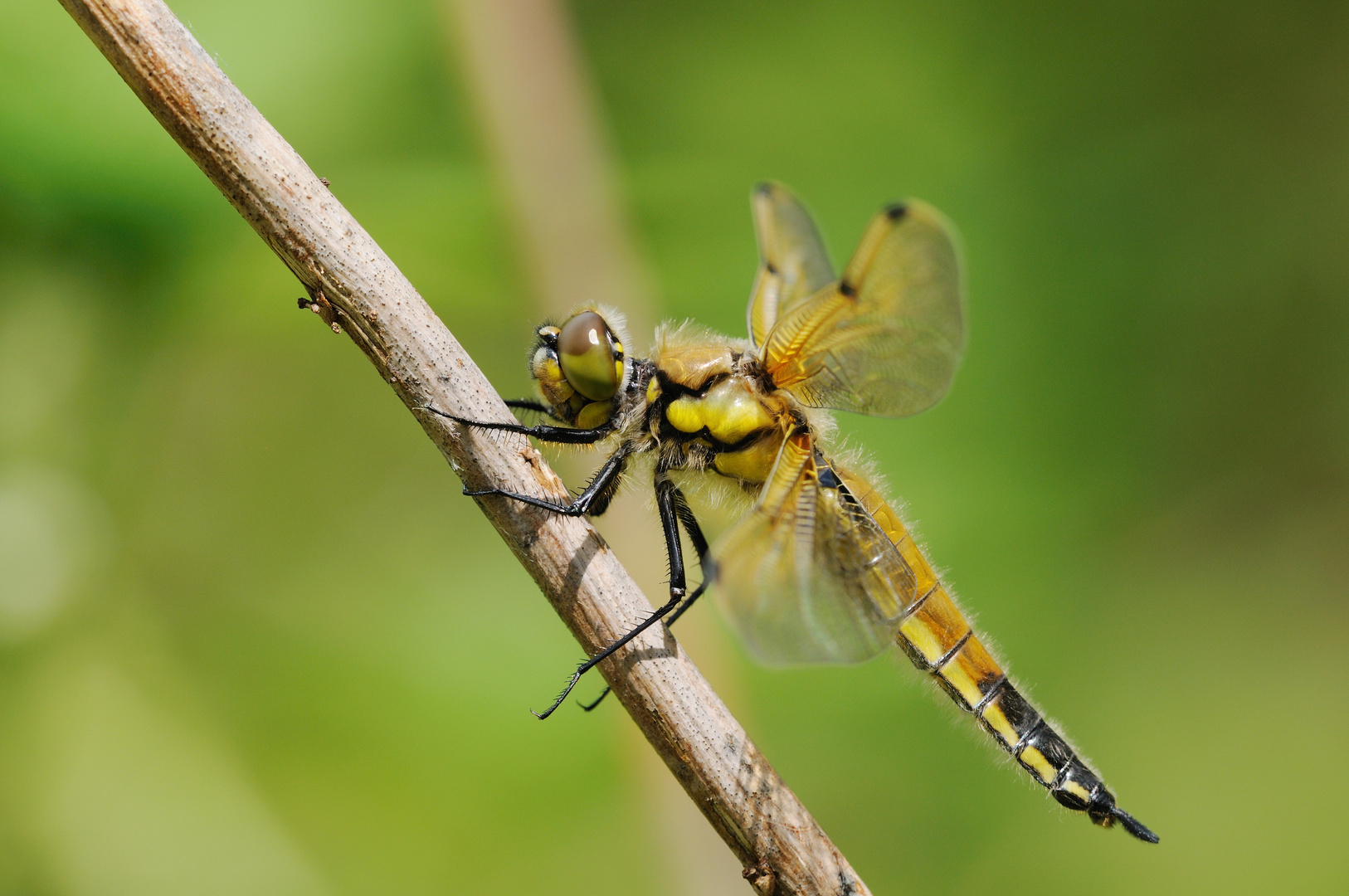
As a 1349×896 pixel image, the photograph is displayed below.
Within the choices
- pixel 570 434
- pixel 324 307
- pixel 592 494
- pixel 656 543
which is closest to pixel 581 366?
pixel 570 434

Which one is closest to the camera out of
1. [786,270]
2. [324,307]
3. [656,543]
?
[324,307]

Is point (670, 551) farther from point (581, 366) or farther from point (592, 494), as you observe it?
point (581, 366)

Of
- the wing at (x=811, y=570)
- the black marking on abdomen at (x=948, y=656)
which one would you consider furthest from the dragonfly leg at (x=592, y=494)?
the black marking on abdomen at (x=948, y=656)

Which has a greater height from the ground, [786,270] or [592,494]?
[786,270]

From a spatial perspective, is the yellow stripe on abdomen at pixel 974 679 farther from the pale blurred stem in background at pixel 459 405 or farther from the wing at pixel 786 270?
the pale blurred stem in background at pixel 459 405

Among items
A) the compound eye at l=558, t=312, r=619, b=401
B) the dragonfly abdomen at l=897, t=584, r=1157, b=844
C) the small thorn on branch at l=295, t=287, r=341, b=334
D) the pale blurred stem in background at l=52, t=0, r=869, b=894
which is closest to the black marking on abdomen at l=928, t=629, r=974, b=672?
the dragonfly abdomen at l=897, t=584, r=1157, b=844

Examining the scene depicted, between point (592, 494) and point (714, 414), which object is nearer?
A: point (592, 494)
